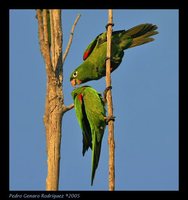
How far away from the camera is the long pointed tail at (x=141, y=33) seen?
18.9 feet

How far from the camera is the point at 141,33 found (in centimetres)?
581

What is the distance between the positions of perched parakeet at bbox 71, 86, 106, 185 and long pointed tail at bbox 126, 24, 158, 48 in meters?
1.10

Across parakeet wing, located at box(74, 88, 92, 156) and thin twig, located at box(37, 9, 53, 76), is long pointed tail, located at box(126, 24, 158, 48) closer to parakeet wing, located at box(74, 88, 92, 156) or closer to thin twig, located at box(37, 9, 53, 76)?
parakeet wing, located at box(74, 88, 92, 156)

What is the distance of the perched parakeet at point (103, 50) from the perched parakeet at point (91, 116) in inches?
19.2

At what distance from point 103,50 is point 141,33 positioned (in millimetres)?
648

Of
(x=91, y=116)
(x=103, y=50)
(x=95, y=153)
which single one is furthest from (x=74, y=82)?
(x=95, y=153)

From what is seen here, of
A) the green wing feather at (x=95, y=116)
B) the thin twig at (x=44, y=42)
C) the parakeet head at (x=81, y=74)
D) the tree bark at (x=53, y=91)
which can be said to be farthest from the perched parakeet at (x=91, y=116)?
the thin twig at (x=44, y=42)

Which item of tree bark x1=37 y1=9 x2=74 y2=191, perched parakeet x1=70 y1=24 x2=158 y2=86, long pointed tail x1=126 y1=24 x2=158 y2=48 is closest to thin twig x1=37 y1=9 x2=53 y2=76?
tree bark x1=37 y1=9 x2=74 y2=191

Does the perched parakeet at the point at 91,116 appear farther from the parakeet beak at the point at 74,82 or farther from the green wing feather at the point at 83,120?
the parakeet beak at the point at 74,82

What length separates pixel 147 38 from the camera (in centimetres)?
586

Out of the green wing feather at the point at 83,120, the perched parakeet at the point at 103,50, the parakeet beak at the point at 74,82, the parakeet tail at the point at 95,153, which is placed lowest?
the parakeet tail at the point at 95,153

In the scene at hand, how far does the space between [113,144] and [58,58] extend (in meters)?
1.18

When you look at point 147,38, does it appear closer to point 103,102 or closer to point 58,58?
point 103,102
